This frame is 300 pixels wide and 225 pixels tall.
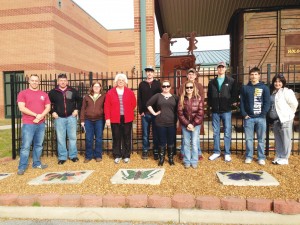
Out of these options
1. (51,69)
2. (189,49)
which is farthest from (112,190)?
(51,69)

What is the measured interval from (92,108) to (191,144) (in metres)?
2.15

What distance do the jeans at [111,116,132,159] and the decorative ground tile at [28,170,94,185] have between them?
0.80 m

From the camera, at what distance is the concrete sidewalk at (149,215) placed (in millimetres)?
3277

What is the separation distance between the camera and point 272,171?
15.5 feet

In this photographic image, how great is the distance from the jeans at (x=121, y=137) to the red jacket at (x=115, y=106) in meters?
0.12

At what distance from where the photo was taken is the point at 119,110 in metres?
5.37

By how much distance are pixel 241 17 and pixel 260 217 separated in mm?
8996

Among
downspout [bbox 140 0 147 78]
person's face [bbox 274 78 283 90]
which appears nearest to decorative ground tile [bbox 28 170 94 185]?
person's face [bbox 274 78 283 90]

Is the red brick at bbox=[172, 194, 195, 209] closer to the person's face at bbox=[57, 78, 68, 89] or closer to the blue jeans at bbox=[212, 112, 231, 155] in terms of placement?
the blue jeans at bbox=[212, 112, 231, 155]

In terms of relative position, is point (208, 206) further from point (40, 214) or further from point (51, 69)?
point (51, 69)

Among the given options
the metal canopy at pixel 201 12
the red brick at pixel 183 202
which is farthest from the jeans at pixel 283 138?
the metal canopy at pixel 201 12

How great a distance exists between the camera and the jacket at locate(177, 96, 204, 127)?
4.95 m

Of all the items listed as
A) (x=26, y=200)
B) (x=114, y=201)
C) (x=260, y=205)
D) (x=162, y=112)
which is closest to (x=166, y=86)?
(x=162, y=112)

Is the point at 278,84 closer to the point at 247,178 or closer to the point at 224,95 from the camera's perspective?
the point at 224,95
